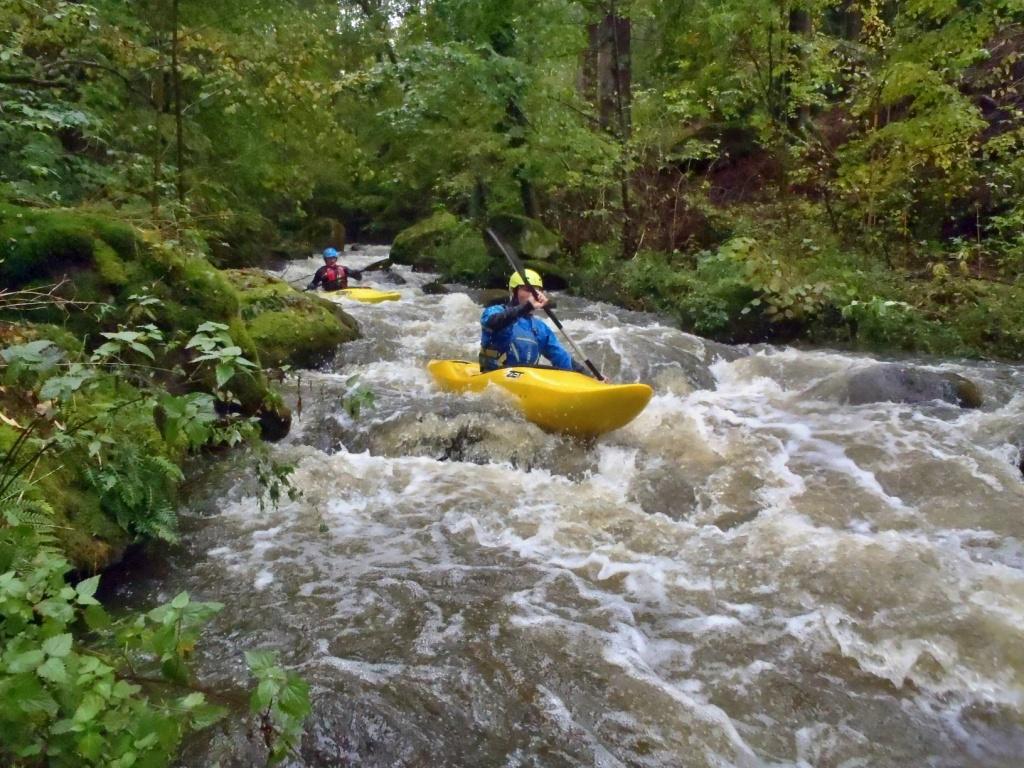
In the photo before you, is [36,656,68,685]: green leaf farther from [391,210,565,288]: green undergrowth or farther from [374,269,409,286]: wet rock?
[374,269,409,286]: wet rock

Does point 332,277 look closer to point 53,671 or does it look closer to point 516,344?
point 516,344

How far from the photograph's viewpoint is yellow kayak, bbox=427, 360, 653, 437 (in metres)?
4.93

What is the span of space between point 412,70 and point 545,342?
5.62 m

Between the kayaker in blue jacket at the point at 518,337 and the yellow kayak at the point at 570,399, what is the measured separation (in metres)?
0.50

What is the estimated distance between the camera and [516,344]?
6.12 m

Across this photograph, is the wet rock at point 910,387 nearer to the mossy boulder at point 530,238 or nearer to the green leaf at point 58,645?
the green leaf at point 58,645

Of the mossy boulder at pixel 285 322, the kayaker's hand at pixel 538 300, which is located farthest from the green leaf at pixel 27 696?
the mossy boulder at pixel 285 322

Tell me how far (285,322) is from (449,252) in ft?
22.7

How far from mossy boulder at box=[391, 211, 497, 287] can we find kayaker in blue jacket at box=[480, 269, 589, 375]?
6268mm

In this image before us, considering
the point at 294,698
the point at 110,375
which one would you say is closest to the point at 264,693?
the point at 294,698

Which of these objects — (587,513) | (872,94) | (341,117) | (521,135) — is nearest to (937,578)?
(587,513)

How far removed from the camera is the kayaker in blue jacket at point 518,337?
5992mm

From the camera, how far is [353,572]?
3486 mm

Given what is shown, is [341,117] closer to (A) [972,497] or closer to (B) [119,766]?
(A) [972,497]
